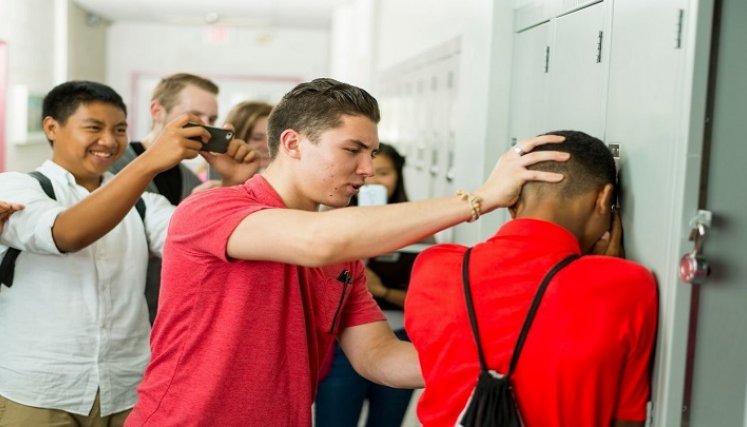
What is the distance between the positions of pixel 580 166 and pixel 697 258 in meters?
0.26

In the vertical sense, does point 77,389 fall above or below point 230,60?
below

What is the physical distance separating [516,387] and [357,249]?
14.2 inches

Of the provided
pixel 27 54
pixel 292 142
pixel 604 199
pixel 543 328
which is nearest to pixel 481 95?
pixel 292 142

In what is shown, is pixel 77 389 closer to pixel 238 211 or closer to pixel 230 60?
pixel 238 211

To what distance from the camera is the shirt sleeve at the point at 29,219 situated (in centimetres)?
201

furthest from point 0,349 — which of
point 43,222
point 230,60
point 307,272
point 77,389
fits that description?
point 230,60

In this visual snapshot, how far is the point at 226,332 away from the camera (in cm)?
160

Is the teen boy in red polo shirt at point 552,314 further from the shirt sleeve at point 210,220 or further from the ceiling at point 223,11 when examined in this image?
the ceiling at point 223,11

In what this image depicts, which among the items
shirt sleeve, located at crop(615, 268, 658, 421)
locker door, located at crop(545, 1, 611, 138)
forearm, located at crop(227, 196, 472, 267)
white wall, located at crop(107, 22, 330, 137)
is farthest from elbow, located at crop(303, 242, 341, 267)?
white wall, located at crop(107, 22, 330, 137)

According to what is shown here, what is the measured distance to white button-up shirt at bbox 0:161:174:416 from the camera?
6.82 feet

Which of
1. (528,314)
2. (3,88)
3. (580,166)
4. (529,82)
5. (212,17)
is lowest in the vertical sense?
(528,314)

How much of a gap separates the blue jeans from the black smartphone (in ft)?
3.69

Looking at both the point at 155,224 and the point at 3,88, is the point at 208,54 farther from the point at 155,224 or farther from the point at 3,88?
the point at 155,224

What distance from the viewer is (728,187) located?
134cm
